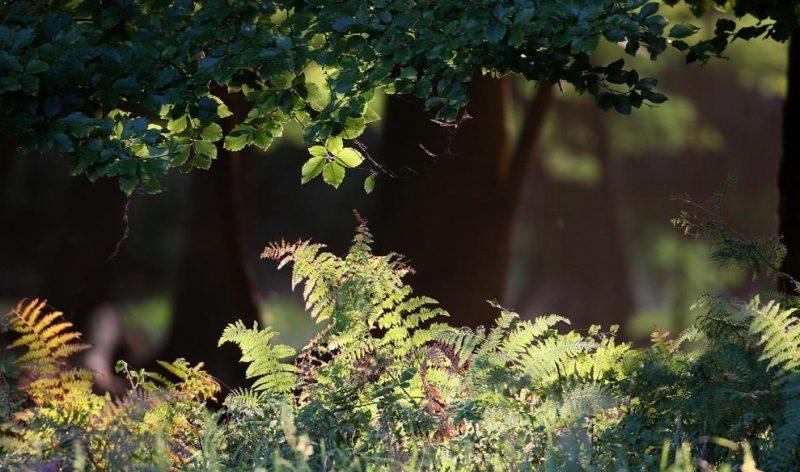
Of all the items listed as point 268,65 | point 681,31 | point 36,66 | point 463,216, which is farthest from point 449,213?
point 36,66

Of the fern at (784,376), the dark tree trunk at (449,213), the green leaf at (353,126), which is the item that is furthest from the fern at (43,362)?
the dark tree trunk at (449,213)

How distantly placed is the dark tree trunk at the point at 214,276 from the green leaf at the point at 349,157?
5461mm

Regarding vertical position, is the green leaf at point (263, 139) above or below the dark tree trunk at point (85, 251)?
below

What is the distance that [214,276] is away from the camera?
11.1 m

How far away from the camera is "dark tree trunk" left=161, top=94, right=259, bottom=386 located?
36.0ft

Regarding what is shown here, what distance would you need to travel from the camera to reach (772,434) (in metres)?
4.86

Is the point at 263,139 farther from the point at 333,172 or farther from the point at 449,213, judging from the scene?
the point at 449,213

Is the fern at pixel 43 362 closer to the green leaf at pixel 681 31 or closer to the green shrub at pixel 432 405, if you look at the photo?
the green shrub at pixel 432 405

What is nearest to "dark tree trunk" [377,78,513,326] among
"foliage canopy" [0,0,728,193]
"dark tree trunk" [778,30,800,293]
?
"dark tree trunk" [778,30,800,293]

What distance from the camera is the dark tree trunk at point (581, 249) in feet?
68.5

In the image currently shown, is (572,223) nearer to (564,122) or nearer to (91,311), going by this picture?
(564,122)

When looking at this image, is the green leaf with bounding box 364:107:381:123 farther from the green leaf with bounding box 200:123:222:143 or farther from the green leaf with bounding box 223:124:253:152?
the green leaf with bounding box 200:123:222:143

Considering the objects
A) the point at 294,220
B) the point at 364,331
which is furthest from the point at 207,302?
the point at 294,220

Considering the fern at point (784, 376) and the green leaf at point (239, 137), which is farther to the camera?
the green leaf at point (239, 137)
